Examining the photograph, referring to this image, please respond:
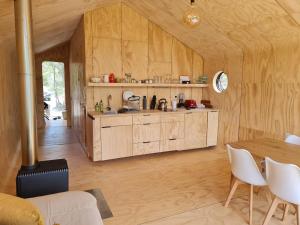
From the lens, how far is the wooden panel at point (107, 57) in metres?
4.12

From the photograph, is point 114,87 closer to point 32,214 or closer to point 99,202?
point 99,202

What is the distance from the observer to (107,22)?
4.15 meters

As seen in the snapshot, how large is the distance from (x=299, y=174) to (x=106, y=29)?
380 cm

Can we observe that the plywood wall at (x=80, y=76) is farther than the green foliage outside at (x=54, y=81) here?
No

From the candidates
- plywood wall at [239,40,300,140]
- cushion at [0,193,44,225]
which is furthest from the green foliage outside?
cushion at [0,193,44,225]

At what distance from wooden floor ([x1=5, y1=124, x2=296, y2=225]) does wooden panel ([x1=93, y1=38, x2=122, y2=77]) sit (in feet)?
5.78

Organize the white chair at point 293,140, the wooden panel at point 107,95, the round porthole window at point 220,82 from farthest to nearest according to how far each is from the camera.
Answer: the round porthole window at point 220,82, the wooden panel at point 107,95, the white chair at point 293,140

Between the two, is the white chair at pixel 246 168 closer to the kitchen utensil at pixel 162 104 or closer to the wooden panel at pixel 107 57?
the kitchen utensil at pixel 162 104

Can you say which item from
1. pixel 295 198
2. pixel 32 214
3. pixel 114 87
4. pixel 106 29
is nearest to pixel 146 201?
pixel 295 198

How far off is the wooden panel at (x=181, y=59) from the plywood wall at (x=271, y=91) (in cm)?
134

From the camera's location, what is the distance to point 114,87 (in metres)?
4.35

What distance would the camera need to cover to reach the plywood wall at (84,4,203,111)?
4.11m

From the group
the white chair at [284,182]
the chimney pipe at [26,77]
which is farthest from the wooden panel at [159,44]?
the white chair at [284,182]

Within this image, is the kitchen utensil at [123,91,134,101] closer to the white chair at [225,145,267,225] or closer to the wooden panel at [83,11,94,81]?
the wooden panel at [83,11,94,81]
